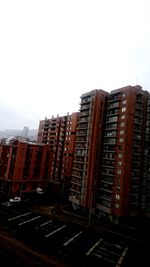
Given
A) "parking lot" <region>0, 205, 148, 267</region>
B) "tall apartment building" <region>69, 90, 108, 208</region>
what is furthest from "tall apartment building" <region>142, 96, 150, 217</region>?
"parking lot" <region>0, 205, 148, 267</region>

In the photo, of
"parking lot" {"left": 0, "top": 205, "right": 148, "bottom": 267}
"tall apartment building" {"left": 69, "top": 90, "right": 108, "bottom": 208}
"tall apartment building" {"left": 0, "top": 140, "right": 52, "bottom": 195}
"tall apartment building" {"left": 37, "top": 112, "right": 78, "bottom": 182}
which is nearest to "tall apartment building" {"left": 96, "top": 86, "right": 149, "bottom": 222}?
"tall apartment building" {"left": 69, "top": 90, "right": 108, "bottom": 208}

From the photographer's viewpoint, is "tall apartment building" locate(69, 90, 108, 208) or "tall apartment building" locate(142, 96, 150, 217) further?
"tall apartment building" locate(69, 90, 108, 208)

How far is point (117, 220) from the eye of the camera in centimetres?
5653

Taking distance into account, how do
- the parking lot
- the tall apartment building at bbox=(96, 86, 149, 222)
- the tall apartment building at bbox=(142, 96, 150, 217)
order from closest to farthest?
the parking lot, the tall apartment building at bbox=(96, 86, 149, 222), the tall apartment building at bbox=(142, 96, 150, 217)

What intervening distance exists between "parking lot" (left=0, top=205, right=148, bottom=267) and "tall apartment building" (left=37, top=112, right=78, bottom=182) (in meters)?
40.3

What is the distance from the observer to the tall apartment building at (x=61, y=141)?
306 ft

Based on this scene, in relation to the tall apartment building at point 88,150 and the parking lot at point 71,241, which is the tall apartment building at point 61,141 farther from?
the parking lot at point 71,241

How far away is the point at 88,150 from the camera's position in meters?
67.2

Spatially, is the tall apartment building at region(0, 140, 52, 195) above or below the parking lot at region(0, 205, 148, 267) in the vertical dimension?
above

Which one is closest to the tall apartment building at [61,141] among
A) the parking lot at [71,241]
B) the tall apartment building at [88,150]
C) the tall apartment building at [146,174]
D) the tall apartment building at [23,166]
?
the tall apartment building at [23,166]

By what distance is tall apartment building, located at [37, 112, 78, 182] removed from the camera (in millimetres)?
93188

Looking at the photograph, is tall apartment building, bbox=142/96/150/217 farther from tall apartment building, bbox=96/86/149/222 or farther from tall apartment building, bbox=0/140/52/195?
tall apartment building, bbox=0/140/52/195

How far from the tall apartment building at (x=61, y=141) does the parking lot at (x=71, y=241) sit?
132 ft

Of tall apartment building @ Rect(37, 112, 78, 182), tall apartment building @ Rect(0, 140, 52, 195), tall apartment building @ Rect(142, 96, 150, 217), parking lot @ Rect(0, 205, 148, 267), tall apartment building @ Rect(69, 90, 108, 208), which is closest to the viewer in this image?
parking lot @ Rect(0, 205, 148, 267)
